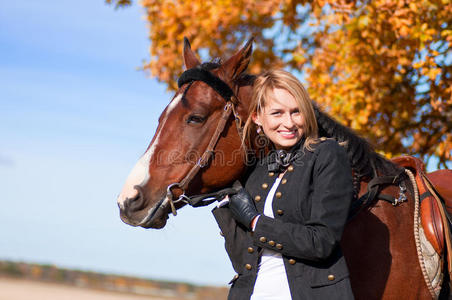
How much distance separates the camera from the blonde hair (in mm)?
2875

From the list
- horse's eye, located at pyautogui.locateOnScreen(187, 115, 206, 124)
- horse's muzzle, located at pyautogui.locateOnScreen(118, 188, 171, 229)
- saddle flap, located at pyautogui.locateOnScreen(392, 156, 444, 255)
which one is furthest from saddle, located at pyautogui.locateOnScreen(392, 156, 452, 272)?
horse's muzzle, located at pyautogui.locateOnScreen(118, 188, 171, 229)

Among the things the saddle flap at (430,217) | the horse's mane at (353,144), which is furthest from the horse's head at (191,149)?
the saddle flap at (430,217)

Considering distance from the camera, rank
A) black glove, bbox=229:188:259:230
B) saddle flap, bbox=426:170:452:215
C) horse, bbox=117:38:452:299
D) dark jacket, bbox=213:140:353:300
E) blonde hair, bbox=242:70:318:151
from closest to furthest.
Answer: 1. dark jacket, bbox=213:140:353:300
2. black glove, bbox=229:188:259:230
3. blonde hair, bbox=242:70:318:151
4. horse, bbox=117:38:452:299
5. saddle flap, bbox=426:170:452:215

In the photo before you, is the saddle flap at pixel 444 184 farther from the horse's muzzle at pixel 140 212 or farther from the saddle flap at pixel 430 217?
the horse's muzzle at pixel 140 212

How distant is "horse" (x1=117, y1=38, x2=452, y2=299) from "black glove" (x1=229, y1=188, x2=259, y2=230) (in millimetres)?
274

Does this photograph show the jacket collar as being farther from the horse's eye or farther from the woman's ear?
the horse's eye

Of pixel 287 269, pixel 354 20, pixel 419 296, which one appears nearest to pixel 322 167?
pixel 287 269

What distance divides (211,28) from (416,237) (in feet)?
21.8

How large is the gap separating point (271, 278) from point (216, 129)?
916 mm

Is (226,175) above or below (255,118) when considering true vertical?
below

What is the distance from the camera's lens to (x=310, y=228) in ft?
A: 8.51

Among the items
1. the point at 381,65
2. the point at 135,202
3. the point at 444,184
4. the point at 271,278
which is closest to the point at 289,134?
the point at 271,278

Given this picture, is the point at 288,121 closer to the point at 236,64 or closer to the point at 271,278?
the point at 236,64

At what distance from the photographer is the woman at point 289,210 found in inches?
102
